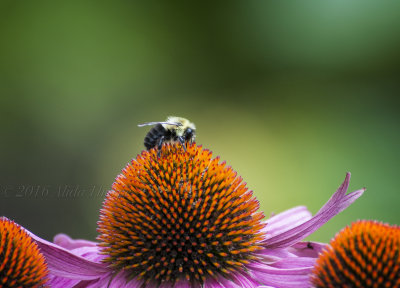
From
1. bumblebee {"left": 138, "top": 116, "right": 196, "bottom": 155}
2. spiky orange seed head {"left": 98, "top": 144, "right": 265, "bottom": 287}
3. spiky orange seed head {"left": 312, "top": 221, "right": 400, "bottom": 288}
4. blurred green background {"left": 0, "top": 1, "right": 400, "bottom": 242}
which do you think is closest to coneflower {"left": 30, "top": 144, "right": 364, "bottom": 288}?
spiky orange seed head {"left": 98, "top": 144, "right": 265, "bottom": 287}

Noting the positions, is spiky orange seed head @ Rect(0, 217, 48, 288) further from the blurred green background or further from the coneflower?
the blurred green background

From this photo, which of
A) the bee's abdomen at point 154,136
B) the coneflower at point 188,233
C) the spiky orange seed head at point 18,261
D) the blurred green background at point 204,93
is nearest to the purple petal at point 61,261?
the coneflower at point 188,233

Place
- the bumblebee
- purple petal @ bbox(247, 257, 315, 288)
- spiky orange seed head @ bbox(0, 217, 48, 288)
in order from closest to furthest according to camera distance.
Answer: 1. spiky orange seed head @ bbox(0, 217, 48, 288)
2. purple petal @ bbox(247, 257, 315, 288)
3. the bumblebee

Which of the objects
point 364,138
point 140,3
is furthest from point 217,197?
point 140,3

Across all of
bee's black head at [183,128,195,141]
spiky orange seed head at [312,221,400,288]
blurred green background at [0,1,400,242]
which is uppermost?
blurred green background at [0,1,400,242]

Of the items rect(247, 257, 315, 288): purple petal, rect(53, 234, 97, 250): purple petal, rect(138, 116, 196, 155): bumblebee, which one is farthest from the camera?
rect(53, 234, 97, 250): purple petal

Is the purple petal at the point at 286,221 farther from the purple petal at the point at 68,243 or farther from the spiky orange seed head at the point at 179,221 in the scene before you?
the purple petal at the point at 68,243

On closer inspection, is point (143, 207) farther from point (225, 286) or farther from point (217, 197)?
point (225, 286)
